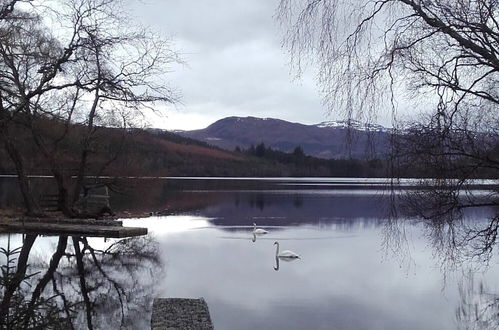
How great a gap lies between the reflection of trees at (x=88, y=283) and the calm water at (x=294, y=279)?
0.12 feet

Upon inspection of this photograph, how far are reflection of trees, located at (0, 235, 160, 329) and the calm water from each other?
37mm

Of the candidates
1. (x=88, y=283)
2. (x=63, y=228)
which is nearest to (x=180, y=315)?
(x=88, y=283)

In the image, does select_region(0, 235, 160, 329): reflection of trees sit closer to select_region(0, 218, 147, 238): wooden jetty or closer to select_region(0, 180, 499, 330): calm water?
select_region(0, 180, 499, 330): calm water

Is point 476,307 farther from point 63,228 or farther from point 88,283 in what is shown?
point 63,228

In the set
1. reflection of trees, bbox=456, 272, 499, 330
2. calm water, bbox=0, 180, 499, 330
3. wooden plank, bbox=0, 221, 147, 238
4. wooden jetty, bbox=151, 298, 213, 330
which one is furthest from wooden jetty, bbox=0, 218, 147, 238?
reflection of trees, bbox=456, 272, 499, 330

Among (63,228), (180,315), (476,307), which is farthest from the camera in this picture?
(63,228)

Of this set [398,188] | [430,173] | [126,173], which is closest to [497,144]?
[430,173]

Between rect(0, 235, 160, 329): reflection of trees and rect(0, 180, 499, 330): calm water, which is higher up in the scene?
rect(0, 235, 160, 329): reflection of trees

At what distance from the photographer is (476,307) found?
10.7m

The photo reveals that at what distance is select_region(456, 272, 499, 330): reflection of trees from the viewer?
9500mm

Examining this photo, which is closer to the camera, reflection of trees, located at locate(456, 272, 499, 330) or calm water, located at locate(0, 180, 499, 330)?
calm water, located at locate(0, 180, 499, 330)

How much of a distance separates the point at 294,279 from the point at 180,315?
509 cm

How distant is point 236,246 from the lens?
1873 centimetres

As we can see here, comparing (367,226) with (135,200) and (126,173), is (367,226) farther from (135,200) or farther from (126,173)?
(135,200)
